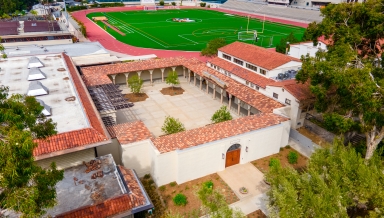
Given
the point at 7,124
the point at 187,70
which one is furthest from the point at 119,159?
the point at 187,70

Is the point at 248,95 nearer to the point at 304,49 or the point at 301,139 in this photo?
the point at 301,139

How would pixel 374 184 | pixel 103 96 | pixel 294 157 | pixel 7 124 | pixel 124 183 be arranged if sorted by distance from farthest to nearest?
1. pixel 103 96
2. pixel 294 157
3. pixel 124 183
4. pixel 374 184
5. pixel 7 124

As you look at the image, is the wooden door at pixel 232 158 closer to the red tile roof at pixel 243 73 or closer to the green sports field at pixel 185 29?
the red tile roof at pixel 243 73

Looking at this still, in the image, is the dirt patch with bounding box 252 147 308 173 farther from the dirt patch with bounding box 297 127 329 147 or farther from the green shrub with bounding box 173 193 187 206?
the green shrub with bounding box 173 193 187 206

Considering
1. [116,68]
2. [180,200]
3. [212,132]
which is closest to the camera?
[180,200]

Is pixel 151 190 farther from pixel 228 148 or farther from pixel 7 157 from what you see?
pixel 7 157

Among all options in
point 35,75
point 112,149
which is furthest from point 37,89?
point 112,149
